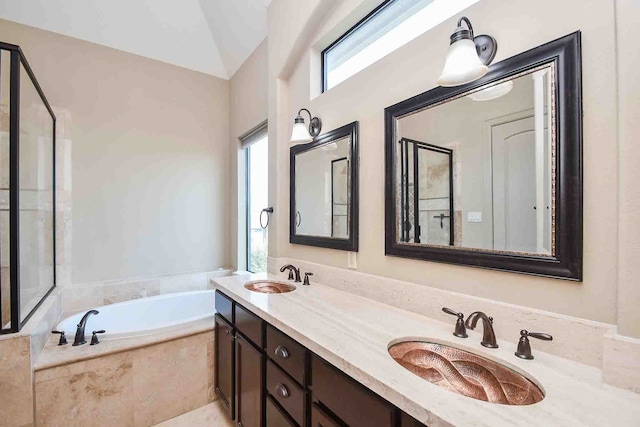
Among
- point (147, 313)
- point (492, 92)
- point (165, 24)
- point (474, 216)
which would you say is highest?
point (165, 24)

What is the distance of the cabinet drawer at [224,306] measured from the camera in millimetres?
1851

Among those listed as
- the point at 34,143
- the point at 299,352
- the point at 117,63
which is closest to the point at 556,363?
the point at 299,352

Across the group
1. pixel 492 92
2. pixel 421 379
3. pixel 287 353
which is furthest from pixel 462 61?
pixel 287 353

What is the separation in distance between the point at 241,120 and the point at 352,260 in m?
2.26

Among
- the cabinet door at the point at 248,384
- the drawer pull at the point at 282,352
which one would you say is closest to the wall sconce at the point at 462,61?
the drawer pull at the point at 282,352

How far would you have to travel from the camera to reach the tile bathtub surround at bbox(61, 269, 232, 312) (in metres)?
2.66

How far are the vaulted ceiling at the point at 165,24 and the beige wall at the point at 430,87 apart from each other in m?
0.59

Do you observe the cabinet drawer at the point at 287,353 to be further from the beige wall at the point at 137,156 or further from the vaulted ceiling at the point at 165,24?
the vaulted ceiling at the point at 165,24

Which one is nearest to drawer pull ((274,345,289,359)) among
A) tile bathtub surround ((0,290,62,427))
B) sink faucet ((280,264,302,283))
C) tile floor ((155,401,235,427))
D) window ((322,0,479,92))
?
sink faucet ((280,264,302,283))

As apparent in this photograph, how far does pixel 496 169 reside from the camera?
1.14 m

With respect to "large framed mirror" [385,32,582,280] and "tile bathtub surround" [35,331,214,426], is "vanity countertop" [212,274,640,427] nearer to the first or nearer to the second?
"large framed mirror" [385,32,582,280]

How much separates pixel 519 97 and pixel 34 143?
9.70 ft

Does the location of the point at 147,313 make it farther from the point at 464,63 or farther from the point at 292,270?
the point at 464,63

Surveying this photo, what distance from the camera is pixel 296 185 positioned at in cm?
229
